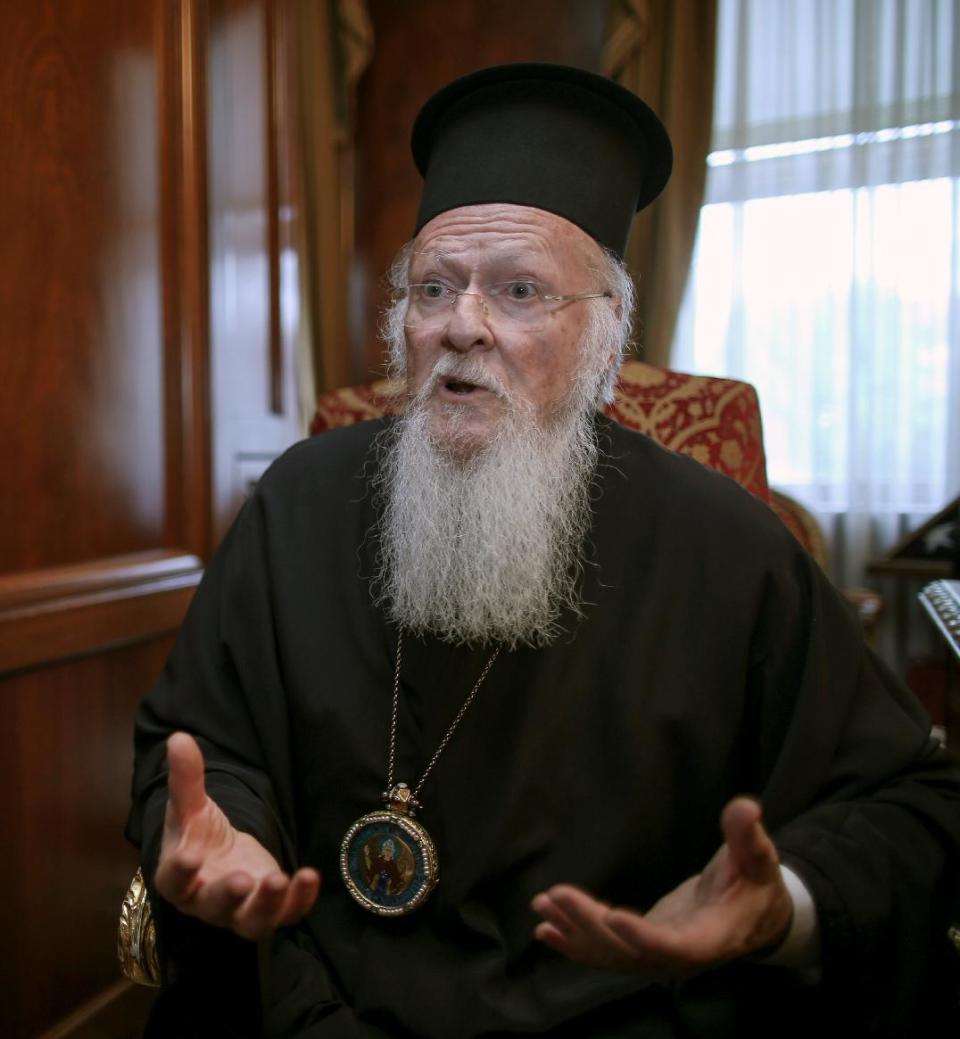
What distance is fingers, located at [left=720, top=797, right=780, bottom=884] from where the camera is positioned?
→ 91 cm

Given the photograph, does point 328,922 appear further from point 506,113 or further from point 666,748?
point 506,113

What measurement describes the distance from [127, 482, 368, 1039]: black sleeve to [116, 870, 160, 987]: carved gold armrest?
0.10 ft

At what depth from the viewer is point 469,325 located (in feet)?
4.82

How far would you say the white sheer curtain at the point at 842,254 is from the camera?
11.4 ft

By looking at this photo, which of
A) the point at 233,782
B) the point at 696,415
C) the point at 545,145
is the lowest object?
the point at 233,782

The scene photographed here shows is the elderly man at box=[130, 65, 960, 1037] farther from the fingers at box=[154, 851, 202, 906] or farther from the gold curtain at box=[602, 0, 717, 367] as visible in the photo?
the gold curtain at box=[602, 0, 717, 367]

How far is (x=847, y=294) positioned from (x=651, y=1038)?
10.3 feet

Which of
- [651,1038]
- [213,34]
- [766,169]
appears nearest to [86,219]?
[213,34]

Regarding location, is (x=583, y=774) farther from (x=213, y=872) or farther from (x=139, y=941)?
(x=139, y=941)

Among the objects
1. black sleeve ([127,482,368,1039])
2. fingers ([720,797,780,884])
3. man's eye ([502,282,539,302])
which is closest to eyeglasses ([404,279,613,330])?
man's eye ([502,282,539,302])

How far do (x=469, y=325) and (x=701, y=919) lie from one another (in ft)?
3.06

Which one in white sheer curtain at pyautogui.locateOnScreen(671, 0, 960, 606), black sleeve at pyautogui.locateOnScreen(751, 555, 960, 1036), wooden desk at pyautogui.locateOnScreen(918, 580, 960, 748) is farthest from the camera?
white sheer curtain at pyautogui.locateOnScreen(671, 0, 960, 606)

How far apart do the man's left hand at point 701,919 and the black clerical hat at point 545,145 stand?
3.51ft

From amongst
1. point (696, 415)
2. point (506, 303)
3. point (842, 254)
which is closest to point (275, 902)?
point (506, 303)
